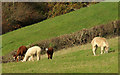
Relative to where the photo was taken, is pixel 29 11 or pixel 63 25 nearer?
pixel 63 25

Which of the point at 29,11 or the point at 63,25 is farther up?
the point at 29,11

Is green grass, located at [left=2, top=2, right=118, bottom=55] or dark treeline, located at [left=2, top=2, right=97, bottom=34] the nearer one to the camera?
green grass, located at [left=2, top=2, right=118, bottom=55]

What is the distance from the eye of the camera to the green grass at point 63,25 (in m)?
39.8

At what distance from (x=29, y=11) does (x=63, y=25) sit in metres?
12.1

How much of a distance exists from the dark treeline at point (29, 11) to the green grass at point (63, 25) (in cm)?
646

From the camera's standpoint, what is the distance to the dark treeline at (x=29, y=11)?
174ft

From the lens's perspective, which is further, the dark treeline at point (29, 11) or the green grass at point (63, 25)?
the dark treeline at point (29, 11)

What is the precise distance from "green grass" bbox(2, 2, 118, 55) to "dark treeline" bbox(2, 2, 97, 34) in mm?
6461

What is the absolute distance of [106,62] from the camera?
17391 millimetres

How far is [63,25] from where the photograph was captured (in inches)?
1729

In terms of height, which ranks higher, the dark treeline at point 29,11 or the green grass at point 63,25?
the dark treeline at point 29,11

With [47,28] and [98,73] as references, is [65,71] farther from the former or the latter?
[47,28]

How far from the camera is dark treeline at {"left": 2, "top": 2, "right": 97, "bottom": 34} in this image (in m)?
53.1

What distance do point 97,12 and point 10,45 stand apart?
14.8 m
